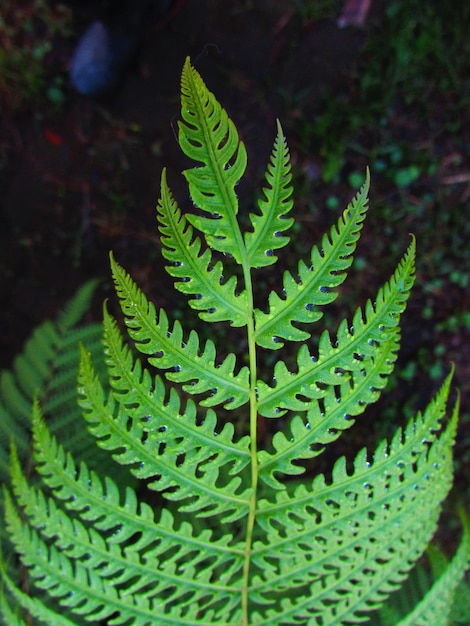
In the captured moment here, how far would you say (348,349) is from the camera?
946 millimetres

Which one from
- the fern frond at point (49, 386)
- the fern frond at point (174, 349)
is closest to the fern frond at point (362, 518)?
the fern frond at point (174, 349)

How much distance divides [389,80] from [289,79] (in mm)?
464

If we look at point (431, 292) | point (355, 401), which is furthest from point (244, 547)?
point (431, 292)

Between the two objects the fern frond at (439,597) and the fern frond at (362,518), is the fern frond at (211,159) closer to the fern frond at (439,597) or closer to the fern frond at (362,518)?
the fern frond at (362,518)

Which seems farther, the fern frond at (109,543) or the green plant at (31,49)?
the green plant at (31,49)

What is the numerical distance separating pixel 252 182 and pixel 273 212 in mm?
1593

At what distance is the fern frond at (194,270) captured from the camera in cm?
81

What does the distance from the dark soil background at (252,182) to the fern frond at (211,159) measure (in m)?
1.54

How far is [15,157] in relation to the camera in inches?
104

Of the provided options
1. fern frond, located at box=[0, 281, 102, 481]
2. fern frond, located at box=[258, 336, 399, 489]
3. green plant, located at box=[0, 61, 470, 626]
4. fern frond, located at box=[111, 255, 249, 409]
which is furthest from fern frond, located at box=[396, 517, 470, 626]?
fern frond, located at box=[0, 281, 102, 481]

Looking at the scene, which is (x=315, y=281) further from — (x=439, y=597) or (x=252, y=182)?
(x=252, y=182)

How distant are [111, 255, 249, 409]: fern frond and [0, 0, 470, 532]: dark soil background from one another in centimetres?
146

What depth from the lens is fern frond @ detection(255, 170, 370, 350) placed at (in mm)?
842

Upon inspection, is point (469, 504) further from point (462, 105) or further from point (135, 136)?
point (135, 136)
